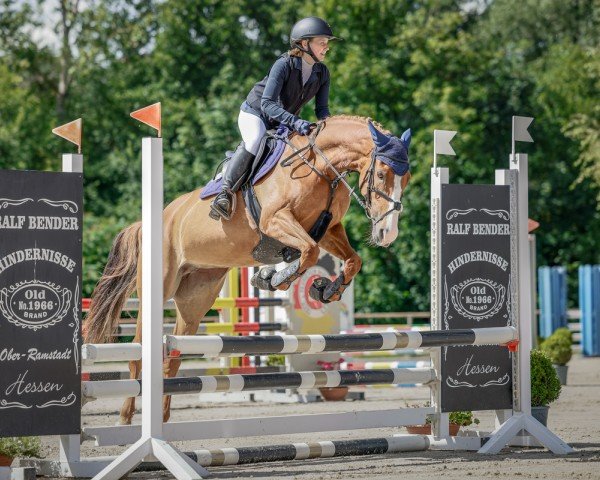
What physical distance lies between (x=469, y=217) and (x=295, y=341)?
5.24ft

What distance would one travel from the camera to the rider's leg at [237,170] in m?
6.28

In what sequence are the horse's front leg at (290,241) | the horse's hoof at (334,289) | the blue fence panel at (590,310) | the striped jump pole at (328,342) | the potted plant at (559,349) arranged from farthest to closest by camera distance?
the blue fence panel at (590,310) < the potted plant at (559,349) < the horse's hoof at (334,289) < the horse's front leg at (290,241) < the striped jump pole at (328,342)

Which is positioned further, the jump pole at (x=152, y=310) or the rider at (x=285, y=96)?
the rider at (x=285, y=96)

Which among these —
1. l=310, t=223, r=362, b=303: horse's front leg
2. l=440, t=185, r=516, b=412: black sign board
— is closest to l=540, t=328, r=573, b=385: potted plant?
l=440, t=185, r=516, b=412: black sign board

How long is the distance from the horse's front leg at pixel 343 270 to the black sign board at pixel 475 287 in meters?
0.61

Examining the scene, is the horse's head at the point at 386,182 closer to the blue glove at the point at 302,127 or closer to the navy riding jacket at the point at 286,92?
the blue glove at the point at 302,127

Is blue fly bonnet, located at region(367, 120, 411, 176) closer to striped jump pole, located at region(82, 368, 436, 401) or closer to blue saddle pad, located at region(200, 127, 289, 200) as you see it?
blue saddle pad, located at region(200, 127, 289, 200)

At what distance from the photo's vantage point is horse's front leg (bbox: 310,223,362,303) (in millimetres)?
6094

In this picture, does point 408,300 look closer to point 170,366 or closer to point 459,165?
point 459,165

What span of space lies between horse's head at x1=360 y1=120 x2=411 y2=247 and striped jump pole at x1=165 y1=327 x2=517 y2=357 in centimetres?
55

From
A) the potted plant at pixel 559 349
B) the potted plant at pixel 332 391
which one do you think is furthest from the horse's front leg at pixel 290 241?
the potted plant at pixel 559 349

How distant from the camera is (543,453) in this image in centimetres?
630

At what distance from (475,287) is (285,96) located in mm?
1647

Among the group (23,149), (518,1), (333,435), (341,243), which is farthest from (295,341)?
(518,1)
